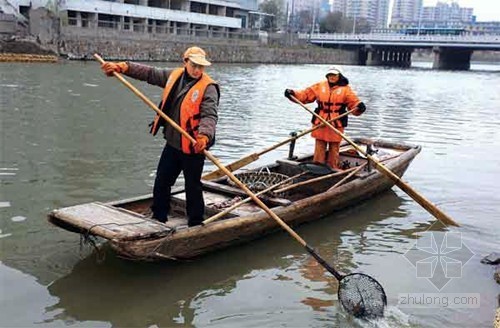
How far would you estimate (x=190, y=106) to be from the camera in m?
5.59

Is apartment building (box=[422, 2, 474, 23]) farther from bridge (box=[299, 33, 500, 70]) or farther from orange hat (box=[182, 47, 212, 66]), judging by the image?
orange hat (box=[182, 47, 212, 66])

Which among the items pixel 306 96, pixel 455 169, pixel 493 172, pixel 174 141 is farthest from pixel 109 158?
pixel 493 172

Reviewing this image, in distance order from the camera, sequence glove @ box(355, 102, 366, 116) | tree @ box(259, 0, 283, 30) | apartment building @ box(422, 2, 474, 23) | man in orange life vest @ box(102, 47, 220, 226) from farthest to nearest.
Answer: apartment building @ box(422, 2, 474, 23), tree @ box(259, 0, 283, 30), glove @ box(355, 102, 366, 116), man in orange life vest @ box(102, 47, 220, 226)

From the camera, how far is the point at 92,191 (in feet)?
27.5

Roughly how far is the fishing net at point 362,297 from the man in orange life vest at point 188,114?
166 centimetres

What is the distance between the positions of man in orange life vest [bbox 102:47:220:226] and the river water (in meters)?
0.82

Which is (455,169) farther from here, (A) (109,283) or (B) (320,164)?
(A) (109,283)

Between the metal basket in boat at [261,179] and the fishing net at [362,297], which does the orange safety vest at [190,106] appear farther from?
the metal basket in boat at [261,179]

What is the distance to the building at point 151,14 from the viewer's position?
42.9 m

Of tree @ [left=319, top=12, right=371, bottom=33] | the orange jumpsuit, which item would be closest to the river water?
the orange jumpsuit

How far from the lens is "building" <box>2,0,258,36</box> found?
4294cm

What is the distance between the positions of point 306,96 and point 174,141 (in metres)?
3.23

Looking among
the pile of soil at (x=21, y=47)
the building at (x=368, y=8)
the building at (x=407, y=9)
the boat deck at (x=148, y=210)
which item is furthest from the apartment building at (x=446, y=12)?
the boat deck at (x=148, y=210)

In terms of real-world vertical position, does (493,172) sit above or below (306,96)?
below
